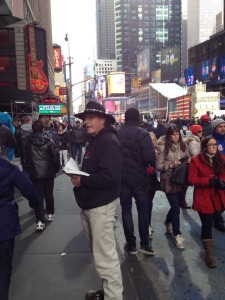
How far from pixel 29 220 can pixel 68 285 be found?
8.42 ft

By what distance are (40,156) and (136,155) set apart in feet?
6.35

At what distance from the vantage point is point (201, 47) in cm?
8012

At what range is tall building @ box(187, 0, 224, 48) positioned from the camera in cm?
18750

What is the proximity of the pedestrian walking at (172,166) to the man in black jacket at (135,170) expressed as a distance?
1.49 feet

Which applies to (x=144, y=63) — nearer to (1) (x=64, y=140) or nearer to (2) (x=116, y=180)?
(1) (x=64, y=140)

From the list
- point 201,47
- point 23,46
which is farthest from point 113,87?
point 23,46

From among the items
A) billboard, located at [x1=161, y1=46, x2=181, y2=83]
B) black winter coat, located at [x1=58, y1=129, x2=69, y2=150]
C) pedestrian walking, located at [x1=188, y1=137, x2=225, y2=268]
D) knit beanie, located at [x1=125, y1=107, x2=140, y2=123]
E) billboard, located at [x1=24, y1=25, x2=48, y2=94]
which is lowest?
black winter coat, located at [x1=58, y1=129, x2=69, y2=150]

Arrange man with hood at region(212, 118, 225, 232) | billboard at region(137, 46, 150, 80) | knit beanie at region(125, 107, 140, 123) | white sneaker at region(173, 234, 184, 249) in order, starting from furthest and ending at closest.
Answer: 1. billboard at region(137, 46, 150, 80)
2. man with hood at region(212, 118, 225, 232)
3. white sneaker at region(173, 234, 184, 249)
4. knit beanie at region(125, 107, 140, 123)

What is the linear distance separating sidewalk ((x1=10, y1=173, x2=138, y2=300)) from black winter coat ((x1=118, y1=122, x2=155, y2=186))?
108 cm

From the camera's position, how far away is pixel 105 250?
2.89 m

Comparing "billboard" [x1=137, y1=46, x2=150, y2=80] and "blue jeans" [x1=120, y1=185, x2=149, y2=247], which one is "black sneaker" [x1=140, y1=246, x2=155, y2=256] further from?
"billboard" [x1=137, y1=46, x2=150, y2=80]

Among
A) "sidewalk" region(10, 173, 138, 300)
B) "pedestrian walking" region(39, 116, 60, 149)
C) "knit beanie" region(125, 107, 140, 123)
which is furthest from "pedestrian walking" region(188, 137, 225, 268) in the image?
"pedestrian walking" region(39, 116, 60, 149)

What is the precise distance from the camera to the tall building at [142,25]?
190500 millimetres

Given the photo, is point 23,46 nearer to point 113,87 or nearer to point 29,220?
point 29,220
